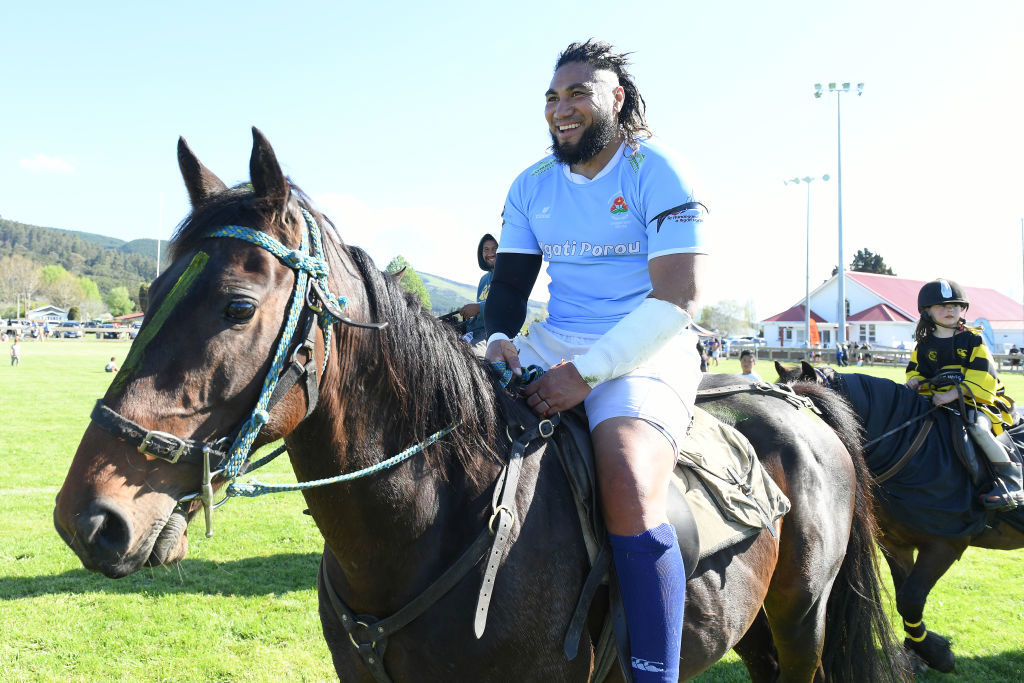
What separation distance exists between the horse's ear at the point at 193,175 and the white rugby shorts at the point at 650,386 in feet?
4.47

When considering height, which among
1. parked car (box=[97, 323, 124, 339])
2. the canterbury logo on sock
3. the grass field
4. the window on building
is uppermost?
the canterbury logo on sock

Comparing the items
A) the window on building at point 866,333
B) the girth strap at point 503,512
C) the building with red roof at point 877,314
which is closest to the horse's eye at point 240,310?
the girth strap at point 503,512

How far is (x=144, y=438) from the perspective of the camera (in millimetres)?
1583

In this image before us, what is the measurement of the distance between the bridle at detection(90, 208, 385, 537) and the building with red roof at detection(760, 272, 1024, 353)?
66.1 meters

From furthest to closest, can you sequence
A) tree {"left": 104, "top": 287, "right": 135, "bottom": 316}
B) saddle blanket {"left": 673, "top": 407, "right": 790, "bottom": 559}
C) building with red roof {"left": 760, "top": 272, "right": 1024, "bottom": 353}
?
tree {"left": 104, "top": 287, "right": 135, "bottom": 316}
building with red roof {"left": 760, "top": 272, "right": 1024, "bottom": 353}
saddle blanket {"left": 673, "top": 407, "right": 790, "bottom": 559}

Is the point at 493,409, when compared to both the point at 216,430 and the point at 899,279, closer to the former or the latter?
the point at 216,430

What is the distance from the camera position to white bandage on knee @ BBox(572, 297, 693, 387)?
2.23 meters

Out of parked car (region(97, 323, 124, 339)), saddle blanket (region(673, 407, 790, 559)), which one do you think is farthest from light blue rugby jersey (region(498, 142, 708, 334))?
parked car (region(97, 323, 124, 339))

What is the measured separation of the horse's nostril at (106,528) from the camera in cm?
154

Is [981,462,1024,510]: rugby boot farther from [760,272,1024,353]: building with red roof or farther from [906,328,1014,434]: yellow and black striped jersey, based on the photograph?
[760,272,1024,353]: building with red roof

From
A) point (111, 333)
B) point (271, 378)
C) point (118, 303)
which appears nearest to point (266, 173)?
point (271, 378)

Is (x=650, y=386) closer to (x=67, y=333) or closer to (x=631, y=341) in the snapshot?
(x=631, y=341)

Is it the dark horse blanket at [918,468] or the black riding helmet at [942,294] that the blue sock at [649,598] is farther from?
the black riding helmet at [942,294]

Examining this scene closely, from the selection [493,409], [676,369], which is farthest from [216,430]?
[676,369]
